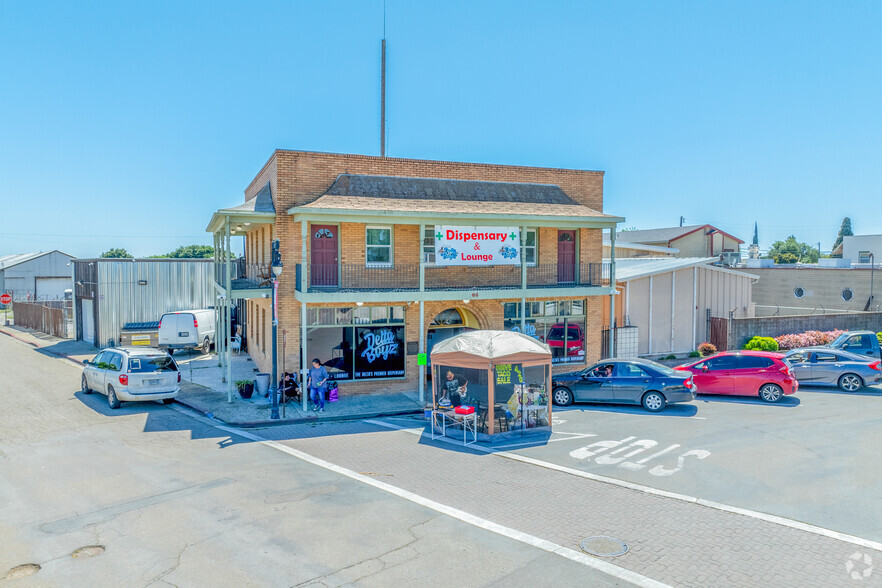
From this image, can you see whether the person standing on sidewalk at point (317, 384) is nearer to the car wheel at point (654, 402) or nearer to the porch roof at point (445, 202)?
the porch roof at point (445, 202)

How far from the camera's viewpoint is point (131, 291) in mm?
29812

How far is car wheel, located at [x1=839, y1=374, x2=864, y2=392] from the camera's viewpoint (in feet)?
62.2

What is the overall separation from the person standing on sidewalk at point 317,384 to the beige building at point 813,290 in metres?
29.0

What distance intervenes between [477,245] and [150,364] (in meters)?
10.3

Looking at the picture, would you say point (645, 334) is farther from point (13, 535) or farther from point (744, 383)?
point (13, 535)

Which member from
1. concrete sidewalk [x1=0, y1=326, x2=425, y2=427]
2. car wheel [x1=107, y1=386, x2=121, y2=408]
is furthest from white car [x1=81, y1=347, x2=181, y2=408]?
concrete sidewalk [x1=0, y1=326, x2=425, y2=427]

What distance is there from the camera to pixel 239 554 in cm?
792

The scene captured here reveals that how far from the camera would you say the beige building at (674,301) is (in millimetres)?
24266

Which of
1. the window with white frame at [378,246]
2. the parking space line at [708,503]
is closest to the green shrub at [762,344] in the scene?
the window with white frame at [378,246]

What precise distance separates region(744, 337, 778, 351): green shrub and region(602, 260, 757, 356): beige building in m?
1.86

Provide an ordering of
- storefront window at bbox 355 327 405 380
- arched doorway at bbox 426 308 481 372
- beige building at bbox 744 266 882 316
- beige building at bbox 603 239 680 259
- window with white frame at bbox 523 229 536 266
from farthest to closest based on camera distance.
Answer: beige building at bbox 603 239 680 259 < beige building at bbox 744 266 882 316 < window with white frame at bbox 523 229 536 266 < arched doorway at bbox 426 308 481 372 < storefront window at bbox 355 327 405 380

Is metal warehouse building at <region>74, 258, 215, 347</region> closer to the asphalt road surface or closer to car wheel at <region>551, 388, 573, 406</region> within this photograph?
the asphalt road surface

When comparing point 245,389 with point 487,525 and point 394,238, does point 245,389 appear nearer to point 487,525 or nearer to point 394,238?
point 394,238

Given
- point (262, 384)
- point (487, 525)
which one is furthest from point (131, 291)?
point (487, 525)
